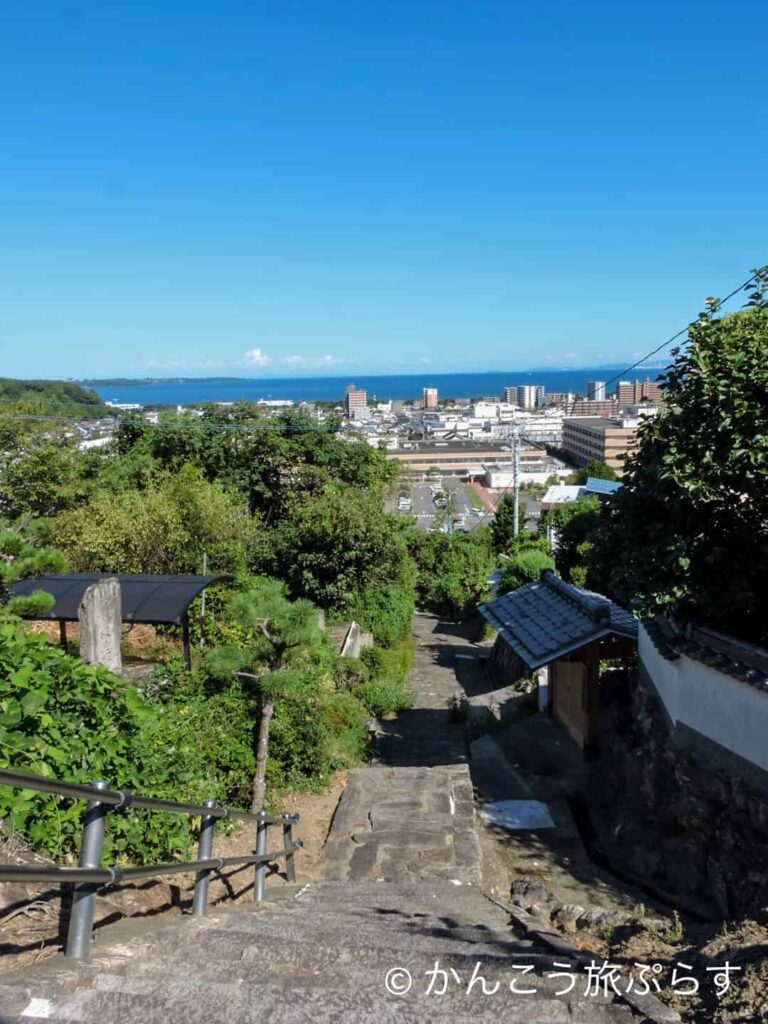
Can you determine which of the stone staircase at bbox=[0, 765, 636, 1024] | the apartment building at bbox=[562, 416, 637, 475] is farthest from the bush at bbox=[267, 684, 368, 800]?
the apartment building at bbox=[562, 416, 637, 475]

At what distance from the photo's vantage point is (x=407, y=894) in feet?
17.9

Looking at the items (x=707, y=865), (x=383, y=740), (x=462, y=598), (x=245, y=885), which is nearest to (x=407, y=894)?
(x=245, y=885)

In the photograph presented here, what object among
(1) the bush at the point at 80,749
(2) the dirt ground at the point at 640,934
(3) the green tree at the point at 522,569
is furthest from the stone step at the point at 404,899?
(3) the green tree at the point at 522,569

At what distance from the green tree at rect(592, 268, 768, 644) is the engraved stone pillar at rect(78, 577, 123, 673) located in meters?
4.66

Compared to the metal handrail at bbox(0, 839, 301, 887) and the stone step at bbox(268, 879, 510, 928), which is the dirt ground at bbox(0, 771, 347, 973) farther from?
the stone step at bbox(268, 879, 510, 928)

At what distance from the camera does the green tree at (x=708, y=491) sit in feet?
19.9

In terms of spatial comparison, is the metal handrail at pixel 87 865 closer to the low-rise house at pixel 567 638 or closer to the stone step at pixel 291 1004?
the stone step at pixel 291 1004

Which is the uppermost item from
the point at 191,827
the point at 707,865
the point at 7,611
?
the point at 7,611

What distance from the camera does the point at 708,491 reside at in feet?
19.8

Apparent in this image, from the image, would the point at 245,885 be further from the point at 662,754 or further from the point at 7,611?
the point at 662,754

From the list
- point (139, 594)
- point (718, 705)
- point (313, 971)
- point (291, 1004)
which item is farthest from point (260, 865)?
point (139, 594)

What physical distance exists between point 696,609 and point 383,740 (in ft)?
19.4

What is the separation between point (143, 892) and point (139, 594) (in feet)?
17.2

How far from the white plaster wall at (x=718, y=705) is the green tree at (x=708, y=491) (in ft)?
1.79
